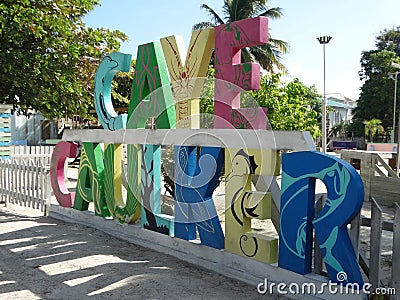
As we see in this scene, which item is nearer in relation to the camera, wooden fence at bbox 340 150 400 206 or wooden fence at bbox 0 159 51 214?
wooden fence at bbox 0 159 51 214

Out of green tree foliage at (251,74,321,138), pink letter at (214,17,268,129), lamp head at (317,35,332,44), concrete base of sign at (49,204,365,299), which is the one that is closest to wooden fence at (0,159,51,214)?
concrete base of sign at (49,204,365,299)

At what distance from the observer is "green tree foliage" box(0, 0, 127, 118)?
42.6 ft

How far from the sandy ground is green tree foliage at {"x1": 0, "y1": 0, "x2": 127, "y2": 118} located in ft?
23.6

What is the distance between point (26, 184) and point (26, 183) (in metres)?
0.03

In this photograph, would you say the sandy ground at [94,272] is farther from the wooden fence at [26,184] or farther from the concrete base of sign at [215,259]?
the wooden fence at [26,184]

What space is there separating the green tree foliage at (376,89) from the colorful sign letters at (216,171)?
39.7 meters

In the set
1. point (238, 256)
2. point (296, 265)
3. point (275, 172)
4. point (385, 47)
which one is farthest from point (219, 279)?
point (385, 47)

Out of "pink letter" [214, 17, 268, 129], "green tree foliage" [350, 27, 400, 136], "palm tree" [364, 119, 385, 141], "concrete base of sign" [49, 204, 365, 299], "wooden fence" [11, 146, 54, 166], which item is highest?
"green tree foliage" [350, 27, 400, 136]

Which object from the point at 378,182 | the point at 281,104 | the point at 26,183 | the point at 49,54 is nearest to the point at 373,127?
the point at 281,104

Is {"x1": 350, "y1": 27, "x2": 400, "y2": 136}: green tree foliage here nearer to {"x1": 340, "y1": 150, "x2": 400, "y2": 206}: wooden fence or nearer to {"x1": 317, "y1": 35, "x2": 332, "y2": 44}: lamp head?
{"x1": 317, "y1": 35, "x2": 332, "y2": 44}: lamp head

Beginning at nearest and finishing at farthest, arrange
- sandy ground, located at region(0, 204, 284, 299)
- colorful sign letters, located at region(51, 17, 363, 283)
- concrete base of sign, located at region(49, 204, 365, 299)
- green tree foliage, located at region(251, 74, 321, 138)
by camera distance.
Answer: colorful sign letters, located at region(51, 17, 363, 283) → concrete base of sign, located at region(49, 204, 365, 299) → sandy ground, located at region(0, 204, 284, 299) → green tree foliage, located at region(251, 74, 321, 138)

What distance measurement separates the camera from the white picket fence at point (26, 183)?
360 inches

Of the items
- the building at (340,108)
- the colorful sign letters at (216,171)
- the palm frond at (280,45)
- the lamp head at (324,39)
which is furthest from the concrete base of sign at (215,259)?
the building at (340,108)

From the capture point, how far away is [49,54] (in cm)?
1415
